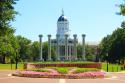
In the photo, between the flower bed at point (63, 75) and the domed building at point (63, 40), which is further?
the domed building at point (63, 40)

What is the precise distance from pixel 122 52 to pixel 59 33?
59.4 meters

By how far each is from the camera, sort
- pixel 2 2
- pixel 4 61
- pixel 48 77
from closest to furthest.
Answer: pixel 2 2 < pixel 48 77 < pixel 4 61

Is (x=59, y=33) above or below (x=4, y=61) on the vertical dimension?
above

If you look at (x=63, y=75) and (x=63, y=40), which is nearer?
(x=63, y=75)

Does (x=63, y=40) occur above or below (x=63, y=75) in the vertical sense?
above

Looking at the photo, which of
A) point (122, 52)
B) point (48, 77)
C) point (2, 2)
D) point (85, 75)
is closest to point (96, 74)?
point (85, 75)

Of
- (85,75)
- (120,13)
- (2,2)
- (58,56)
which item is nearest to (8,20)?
(2,2)

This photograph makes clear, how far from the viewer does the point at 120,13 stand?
1711 cm

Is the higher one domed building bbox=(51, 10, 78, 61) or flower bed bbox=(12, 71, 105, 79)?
domed building bbox=(51, 10, 78, 61)

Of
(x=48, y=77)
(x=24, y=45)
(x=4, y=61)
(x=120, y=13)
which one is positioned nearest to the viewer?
(x=120, y=13)

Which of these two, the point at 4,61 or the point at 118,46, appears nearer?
the point at 118,46

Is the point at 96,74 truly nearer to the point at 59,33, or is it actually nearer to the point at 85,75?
the point at 85,75

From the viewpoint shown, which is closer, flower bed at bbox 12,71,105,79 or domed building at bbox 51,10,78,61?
flower bed at bbox 12,71,105,79

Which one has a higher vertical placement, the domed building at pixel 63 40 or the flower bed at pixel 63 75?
the domed building at pixel 63 40
